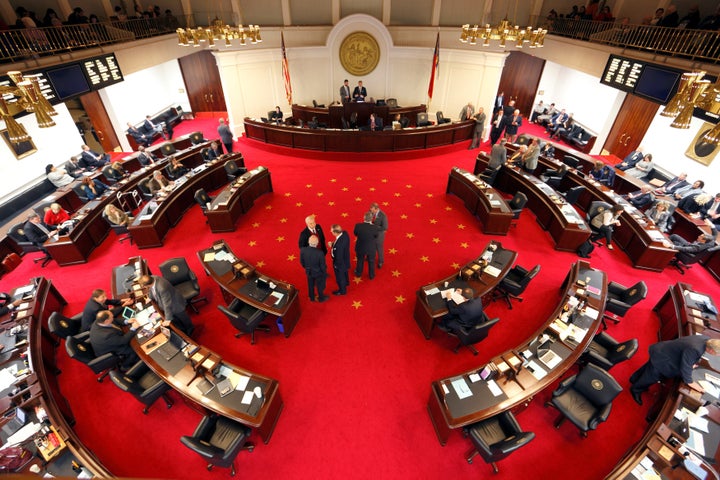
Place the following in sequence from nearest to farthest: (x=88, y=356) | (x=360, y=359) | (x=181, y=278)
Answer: (x=88, y=356) < (x=360, y=359) < (x=181, y=278)

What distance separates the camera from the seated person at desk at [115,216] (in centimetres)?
820

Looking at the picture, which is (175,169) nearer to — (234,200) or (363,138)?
(234,200)

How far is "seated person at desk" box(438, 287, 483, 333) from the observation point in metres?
5.32

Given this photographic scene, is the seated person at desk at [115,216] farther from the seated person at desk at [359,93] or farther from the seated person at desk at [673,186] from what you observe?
the seated person at desk at [673,186]

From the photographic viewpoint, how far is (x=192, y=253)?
8.33 m

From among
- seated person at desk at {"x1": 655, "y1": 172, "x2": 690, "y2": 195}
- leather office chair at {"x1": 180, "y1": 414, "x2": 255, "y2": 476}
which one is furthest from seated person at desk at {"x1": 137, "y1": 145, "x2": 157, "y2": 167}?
seated person at desk at {"x1": 655, "y1": 172, "x2": 690, "y2": 195}

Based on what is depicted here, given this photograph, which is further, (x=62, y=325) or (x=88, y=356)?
(x=62, y=325)

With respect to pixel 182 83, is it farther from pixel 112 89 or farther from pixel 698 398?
pixel 698 398

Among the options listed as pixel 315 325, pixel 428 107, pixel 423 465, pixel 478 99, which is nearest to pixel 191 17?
pixel 428 107

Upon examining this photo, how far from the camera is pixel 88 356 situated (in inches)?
204

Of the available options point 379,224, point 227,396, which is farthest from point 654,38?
point 227,396

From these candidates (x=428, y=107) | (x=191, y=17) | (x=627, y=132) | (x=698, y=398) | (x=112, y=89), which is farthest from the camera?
(x=428, y=107)

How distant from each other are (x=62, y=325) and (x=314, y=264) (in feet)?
14.0

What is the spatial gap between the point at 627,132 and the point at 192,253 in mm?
15549
